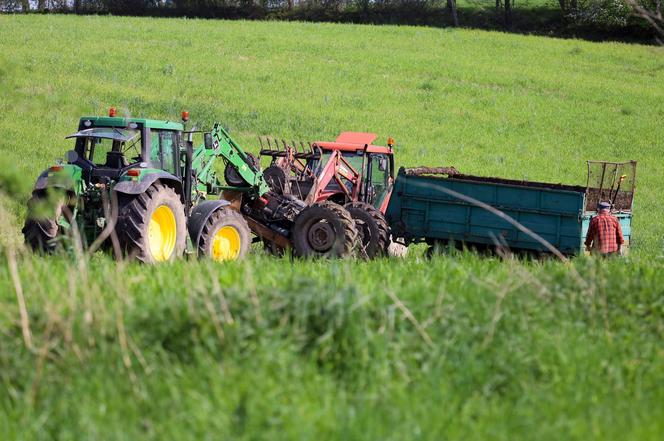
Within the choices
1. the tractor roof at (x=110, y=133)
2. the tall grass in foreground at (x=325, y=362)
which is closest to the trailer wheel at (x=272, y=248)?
the tractor roof at (x=110, y=133)

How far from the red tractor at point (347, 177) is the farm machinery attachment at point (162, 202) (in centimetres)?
84

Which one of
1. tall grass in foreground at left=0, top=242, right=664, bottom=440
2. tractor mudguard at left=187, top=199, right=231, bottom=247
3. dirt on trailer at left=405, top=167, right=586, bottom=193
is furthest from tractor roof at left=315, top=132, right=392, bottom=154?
tall grass in foreground at left=0, top=242, right=664, bottom=440

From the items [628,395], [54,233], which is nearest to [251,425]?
[628,395]

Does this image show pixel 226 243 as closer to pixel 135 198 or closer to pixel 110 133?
pixel 135 198

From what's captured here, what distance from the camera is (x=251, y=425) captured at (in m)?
5.08

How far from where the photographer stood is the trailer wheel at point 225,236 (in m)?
12.4

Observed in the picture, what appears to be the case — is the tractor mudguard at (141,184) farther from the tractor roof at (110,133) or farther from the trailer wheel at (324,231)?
the trailer wheel at (324,231)

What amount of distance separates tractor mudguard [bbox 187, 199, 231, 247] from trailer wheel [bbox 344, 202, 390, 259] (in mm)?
3033

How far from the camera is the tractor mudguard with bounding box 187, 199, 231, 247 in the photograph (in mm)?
12320

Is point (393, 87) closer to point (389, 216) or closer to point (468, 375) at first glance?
point (389, 216)

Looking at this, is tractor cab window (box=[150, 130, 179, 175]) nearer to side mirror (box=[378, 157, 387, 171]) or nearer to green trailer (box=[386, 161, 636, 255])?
green trailer (box=[386, 161, 636, 255])

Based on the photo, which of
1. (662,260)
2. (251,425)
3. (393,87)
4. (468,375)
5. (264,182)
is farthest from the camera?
(393,87)

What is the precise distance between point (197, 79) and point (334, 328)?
2872 cm

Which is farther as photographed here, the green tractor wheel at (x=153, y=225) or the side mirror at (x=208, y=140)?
the side mirror at (x=208, y=140)
